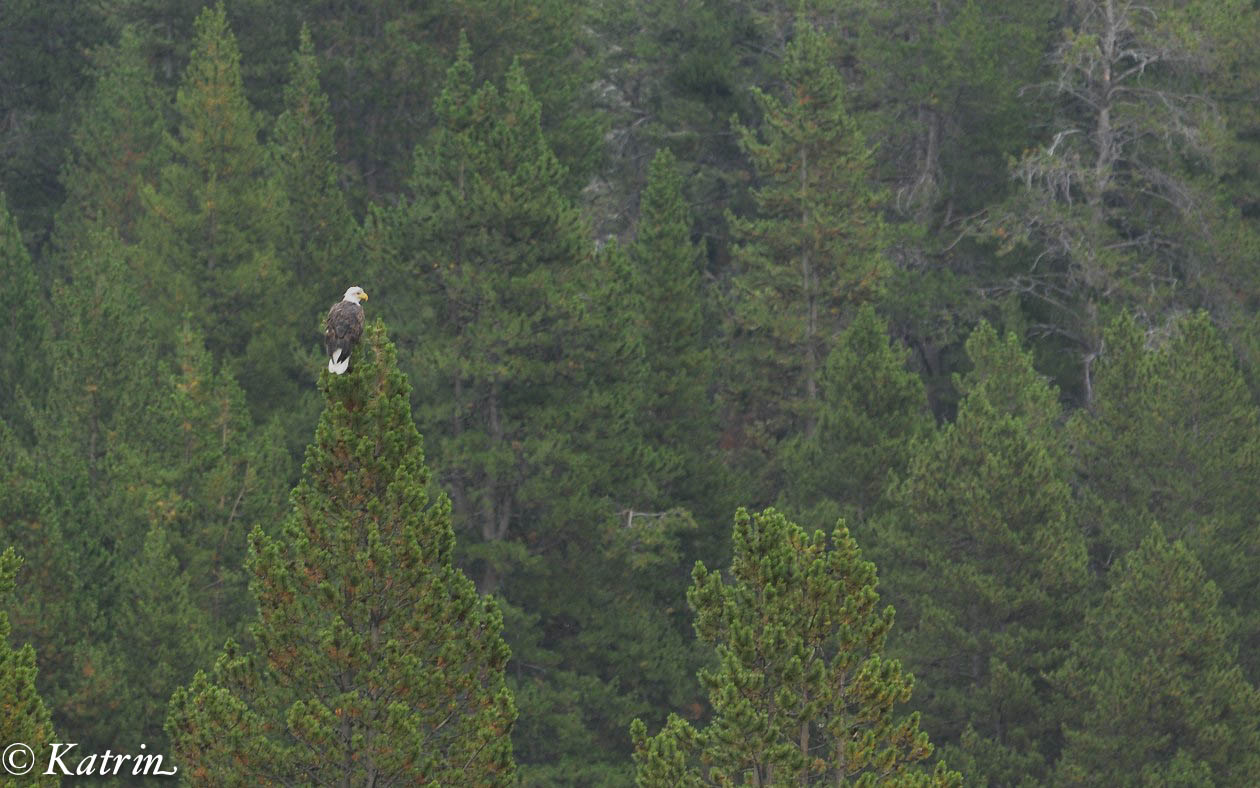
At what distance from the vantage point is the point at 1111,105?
52.2 metres

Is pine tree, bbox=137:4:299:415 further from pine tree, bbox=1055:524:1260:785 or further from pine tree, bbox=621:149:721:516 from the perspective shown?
pine tree, bbox=1055:524:1260:785

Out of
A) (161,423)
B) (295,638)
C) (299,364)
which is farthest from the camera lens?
(299,364)

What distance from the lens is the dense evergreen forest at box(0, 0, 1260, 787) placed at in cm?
2355

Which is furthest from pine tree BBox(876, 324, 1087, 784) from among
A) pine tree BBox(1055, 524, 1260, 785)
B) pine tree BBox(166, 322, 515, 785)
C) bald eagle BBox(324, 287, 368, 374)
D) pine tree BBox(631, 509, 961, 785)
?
bald eagle BBox(324, 287, 368, 374)

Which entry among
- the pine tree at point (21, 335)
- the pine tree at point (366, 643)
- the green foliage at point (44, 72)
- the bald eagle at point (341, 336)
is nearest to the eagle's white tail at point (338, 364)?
the bald eagle at point (341, 336)

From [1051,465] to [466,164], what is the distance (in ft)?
35.8

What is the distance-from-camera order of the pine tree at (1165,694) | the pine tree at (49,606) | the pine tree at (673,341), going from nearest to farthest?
the pine tree at (49,606), the pine tree at (1165,694), the pine tree at (673,341)

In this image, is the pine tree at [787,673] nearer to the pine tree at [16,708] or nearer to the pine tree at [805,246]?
the pine tree at [16,708]

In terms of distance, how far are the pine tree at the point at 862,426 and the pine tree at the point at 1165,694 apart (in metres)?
6.16

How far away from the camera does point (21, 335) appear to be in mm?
42188

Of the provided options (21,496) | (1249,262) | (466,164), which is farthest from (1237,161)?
(21,496)

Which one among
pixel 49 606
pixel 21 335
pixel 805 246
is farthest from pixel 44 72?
pixel 49 606

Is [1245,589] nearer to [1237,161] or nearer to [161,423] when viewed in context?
[1237,161]

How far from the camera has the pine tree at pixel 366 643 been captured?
76.4 ft
